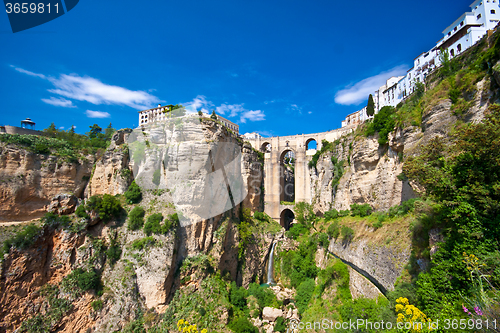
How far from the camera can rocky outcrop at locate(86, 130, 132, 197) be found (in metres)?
24.1

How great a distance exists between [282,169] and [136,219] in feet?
81.2

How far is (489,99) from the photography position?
11523 millimetres

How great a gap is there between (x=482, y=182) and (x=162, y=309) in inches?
830

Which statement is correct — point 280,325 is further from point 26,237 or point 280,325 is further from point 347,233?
point 26,237

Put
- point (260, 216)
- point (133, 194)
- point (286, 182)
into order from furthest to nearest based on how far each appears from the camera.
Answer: point (286, 182)
point (260, 216)
point (133, 194)

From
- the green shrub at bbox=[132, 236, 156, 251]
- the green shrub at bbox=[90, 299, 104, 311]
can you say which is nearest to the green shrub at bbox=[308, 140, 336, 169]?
the green shrub at bbox=[132, 236, 156, 251]

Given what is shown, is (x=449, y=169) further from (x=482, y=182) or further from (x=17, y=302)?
(x=17, y=302)

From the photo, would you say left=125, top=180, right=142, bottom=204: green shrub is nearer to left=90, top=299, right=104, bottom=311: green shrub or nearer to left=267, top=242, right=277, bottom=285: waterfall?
left=90, top=299, right=104, bottom=311: green shrub

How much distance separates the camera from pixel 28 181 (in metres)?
20.5

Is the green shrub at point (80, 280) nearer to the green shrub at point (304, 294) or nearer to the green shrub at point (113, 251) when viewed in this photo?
the green shrub at point (113, 251)

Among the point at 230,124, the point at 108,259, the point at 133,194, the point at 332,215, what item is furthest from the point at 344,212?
the point at 230,124

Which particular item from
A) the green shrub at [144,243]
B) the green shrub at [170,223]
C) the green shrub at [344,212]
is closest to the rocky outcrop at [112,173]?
the green shrub at [144,243]

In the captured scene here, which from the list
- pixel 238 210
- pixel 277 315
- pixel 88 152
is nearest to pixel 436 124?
pixel 277 315

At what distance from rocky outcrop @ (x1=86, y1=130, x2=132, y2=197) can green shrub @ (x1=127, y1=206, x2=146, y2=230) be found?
3.92 m
